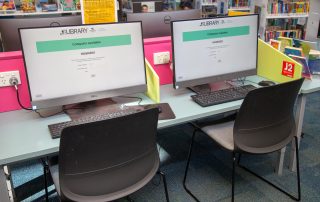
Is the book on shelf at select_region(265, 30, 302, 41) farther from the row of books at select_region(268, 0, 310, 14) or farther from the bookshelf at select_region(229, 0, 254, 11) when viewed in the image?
the bookshelf at select_region(229, 0, 254, 11)

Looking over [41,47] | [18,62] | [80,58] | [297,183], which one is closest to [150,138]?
[80,58]

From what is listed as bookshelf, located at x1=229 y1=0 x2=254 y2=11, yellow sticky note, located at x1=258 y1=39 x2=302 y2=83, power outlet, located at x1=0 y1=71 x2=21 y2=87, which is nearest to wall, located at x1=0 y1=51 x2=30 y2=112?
power outlet, located at x1=0 y1=71 x2=21 y2=87

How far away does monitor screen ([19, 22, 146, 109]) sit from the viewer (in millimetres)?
1582

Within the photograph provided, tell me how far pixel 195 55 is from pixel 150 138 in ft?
2.60

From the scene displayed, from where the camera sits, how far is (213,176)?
2297 millimetres

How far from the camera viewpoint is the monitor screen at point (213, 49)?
1900 mm

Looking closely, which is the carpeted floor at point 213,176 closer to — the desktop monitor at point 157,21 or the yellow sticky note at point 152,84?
the yellow sticky note at point 152,84

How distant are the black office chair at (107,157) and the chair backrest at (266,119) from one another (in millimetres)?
533

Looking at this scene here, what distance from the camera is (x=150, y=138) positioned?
1.36 m

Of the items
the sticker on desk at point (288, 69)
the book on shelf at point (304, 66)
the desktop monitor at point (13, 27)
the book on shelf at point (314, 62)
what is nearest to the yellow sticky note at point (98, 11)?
the desktop monitor at point (13, 27)

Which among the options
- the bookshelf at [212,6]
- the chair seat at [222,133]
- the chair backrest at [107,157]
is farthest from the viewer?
the bookshelf at [212,6]

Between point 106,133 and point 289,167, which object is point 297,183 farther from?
point 106,133

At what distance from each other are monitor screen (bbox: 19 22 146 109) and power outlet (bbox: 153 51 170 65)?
296mm

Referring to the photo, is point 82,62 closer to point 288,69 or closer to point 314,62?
point 288,69
